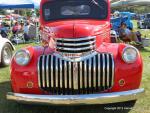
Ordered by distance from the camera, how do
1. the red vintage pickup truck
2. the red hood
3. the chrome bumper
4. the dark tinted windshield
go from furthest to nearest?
the dark tinted windshield → the red hood → the red vintage pickup truck → the chrome bumper

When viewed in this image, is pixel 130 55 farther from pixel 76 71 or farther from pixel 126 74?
pixel 76 71

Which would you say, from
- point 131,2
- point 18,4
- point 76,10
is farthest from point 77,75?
point 18,4

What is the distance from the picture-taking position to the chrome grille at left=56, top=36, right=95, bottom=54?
5.89 metres

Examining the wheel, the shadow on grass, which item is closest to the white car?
the wheel

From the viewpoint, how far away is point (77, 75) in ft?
18.5

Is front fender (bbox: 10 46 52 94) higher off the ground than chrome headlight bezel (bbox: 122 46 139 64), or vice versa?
chrome headlight bezel (bbox: 122 46 139 64)

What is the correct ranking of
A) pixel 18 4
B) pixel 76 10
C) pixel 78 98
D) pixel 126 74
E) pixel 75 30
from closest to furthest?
pixel 78 98, pixel 126 74, pixel 75 30, pixel 76 10, pixel 18 4

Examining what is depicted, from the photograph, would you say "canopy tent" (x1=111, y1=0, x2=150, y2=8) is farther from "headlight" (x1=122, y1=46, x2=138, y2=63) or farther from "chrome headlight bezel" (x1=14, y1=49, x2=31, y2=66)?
"chrome headlight bezel" (x1=14, y1=49, x2=31, y2=66)

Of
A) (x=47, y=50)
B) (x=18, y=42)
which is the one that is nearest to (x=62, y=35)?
(x=47, y=50)

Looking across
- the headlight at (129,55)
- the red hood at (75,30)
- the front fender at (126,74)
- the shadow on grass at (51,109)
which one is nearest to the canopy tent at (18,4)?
the red hood at (75,30)

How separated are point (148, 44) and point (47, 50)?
9.45 meters

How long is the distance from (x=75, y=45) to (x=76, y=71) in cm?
50

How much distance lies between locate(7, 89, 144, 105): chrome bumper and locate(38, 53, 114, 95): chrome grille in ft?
0.93

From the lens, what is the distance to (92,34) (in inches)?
245
